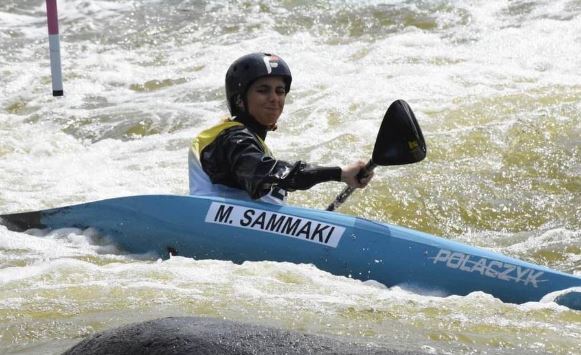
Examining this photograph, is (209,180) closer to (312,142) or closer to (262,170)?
(262,170)

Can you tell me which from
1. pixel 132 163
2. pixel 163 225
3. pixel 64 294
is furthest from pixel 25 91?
pixel 64 294

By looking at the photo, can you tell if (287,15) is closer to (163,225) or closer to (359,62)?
(359,62)

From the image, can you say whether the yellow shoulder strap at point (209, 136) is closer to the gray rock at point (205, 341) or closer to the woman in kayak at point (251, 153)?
the woman in kayak at point (251, 153)

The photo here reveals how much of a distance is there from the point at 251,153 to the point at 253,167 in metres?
0.09

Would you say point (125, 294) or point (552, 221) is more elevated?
point (125, 294)

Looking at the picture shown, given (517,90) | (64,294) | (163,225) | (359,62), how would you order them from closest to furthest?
(64,294), (163,225), (517,90), (359,62)

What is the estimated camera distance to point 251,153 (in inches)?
213

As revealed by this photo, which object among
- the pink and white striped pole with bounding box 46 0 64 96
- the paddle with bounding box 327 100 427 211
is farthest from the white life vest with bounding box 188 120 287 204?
the pink and white striped pole with bounding box 46 0 64 96

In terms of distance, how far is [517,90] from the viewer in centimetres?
988

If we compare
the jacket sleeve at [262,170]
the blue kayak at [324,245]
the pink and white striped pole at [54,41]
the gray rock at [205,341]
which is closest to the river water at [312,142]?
the blue kayak at [324,245]

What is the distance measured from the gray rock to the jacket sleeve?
2248 millimetres

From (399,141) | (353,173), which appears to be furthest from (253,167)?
(399,141)

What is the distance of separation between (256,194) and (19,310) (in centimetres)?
143

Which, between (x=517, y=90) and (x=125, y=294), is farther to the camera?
(x=517, y=90)
